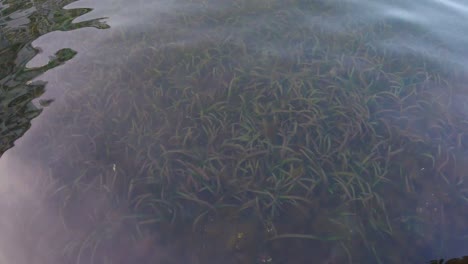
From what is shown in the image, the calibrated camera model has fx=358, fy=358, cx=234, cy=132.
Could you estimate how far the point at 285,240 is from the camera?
239 cm

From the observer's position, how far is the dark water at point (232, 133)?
242 cm

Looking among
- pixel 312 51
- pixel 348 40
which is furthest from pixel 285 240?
pixel 348 40

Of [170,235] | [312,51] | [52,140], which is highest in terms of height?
[312,51]

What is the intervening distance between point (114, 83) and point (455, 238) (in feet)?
10.2

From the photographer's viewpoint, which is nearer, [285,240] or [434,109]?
[285,240]

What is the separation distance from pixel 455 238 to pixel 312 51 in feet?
7.27

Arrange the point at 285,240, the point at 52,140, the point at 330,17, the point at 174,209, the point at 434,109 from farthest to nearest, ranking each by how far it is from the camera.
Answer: the point at 330,17, the point at 434,109, the point at 52,140, the point at 174,209, the point at 285,240

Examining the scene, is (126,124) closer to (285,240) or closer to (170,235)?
(170,235)

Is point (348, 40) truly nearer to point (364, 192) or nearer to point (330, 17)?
point (330, 17)

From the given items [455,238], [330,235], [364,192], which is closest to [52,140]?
[330,235]

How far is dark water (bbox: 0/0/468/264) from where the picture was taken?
7.95 ft

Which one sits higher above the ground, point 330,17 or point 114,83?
point 330,17

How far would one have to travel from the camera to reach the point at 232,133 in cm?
307

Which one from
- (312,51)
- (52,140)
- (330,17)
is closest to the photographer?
(52,140)
